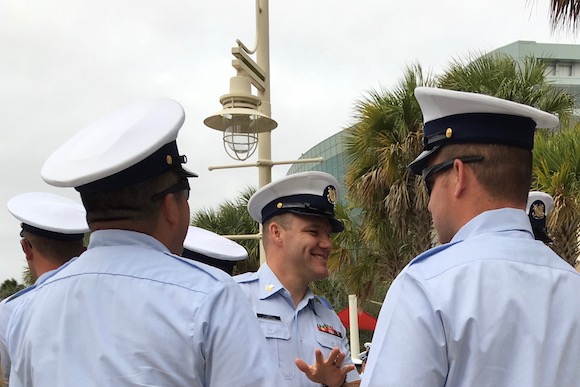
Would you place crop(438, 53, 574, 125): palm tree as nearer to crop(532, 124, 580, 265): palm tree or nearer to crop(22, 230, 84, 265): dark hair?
crop(532, 124, 580, 265): palm tree

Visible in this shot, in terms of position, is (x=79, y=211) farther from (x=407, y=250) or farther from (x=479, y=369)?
(x=407, y=250)

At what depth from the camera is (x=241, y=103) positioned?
286 inches

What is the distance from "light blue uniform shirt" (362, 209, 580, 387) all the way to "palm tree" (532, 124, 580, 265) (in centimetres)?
856

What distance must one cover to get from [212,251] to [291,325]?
1.06m

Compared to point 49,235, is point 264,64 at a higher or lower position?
higher

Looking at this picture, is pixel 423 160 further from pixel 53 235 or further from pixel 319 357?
pixel 53 235

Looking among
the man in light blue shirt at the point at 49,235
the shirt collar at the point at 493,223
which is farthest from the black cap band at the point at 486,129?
the man in light blue shirt at the point at 49,235

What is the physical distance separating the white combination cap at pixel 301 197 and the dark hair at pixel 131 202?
1968mm

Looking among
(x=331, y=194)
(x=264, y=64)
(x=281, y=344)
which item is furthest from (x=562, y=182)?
(x=281, y=344)

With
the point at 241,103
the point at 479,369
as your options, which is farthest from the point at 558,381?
the point at 241,103

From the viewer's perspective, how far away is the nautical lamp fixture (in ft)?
23.7

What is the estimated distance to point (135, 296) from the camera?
1990 mm

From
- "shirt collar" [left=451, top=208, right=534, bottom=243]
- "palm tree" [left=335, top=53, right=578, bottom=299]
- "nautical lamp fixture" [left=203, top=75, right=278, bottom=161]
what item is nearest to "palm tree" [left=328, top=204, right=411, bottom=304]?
"palm tree" [left=335, top=53, right=578, bottom=299]

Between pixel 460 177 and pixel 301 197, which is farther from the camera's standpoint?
pixel 301 197
